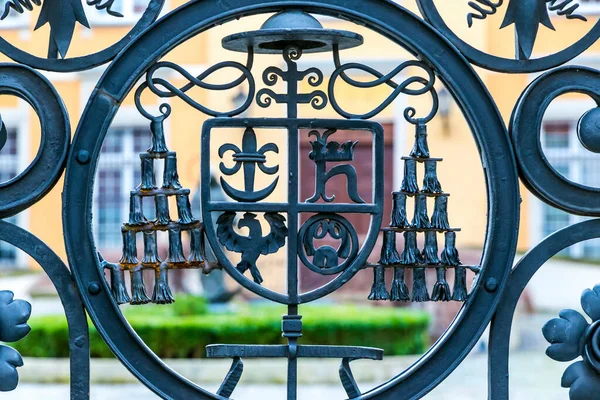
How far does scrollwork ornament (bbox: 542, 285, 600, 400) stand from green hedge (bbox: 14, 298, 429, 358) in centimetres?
613

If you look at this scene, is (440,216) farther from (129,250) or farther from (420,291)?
(129,250)

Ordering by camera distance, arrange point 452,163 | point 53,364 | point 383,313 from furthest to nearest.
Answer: point 452,163 → point 383,313 → point 53,364

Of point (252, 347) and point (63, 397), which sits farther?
point (63, 397)

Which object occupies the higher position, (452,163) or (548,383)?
(452,163)

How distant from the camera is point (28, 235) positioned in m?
2.13

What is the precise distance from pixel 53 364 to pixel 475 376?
337 centimetres

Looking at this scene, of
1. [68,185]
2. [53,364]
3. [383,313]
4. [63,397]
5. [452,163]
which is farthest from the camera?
[452,163]

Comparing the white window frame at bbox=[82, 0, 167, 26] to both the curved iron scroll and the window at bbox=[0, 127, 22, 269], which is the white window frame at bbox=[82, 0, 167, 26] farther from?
the curved iron scroll

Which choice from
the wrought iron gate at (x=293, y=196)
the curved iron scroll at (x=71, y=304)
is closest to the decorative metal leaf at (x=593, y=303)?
the wrought iron gate at (x=293, y=196)

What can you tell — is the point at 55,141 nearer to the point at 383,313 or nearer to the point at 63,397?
the point at 63,397

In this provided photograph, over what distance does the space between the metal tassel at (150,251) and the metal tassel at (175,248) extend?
0.10ft

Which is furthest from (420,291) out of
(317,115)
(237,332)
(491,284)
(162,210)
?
(317,115)

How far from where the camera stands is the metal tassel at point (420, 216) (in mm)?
2143

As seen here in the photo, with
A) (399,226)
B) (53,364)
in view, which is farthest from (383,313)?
(399,226)
